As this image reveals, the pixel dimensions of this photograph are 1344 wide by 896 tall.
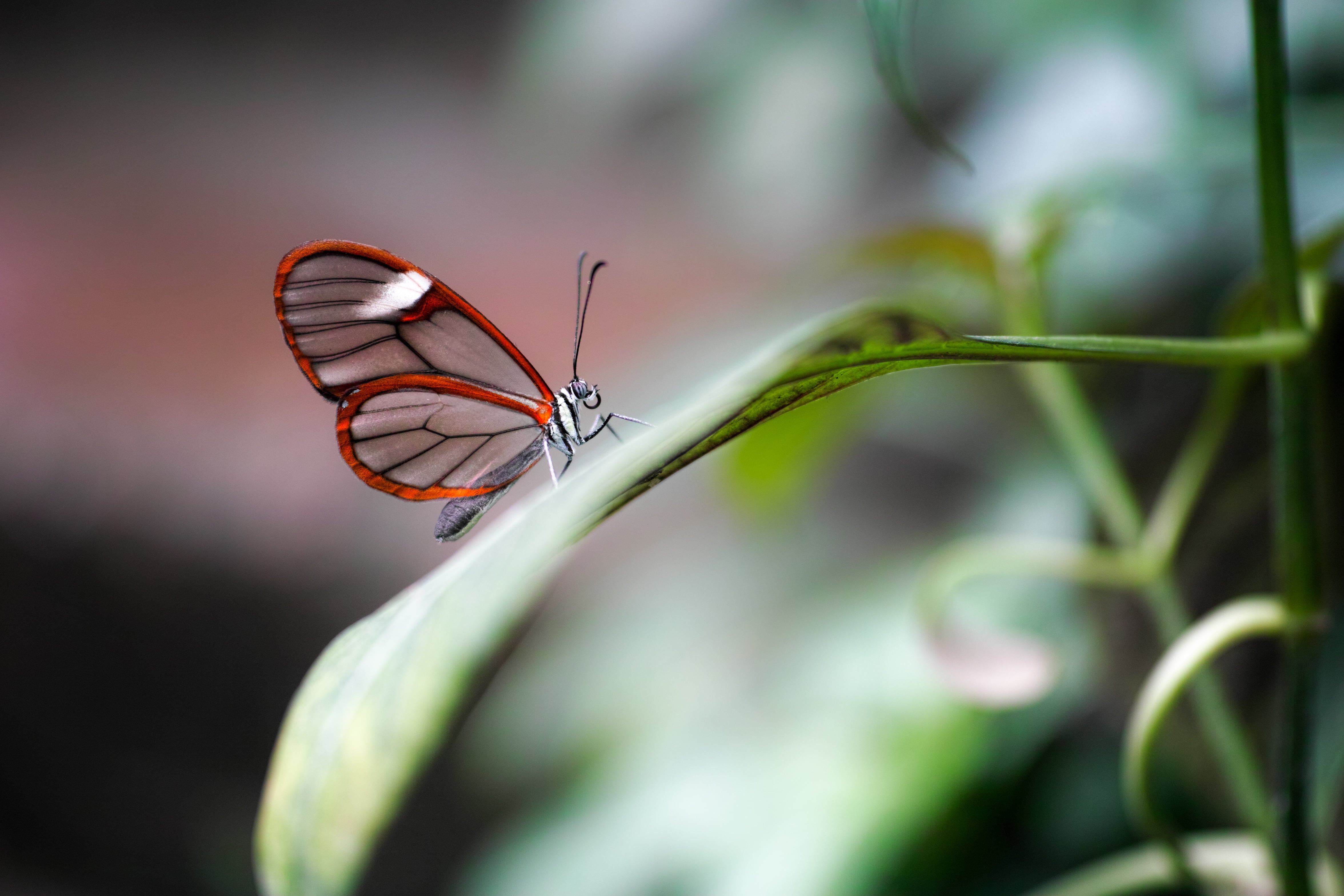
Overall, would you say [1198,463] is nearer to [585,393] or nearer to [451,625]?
[585,393]

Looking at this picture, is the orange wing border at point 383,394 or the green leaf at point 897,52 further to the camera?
the orange wing border at point 383,394

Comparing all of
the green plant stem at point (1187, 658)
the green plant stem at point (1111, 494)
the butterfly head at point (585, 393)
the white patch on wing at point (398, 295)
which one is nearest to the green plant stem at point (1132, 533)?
the green plant stem at point (1111, 494)

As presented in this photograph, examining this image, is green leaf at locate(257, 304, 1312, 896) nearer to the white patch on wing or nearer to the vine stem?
the vine stem

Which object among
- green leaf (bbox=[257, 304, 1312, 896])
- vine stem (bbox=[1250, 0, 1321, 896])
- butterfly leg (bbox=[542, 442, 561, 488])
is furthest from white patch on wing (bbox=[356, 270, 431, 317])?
vine stem (bbox=[1250, 0, 1321, 896])

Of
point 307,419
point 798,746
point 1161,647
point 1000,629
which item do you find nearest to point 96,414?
point 307,419

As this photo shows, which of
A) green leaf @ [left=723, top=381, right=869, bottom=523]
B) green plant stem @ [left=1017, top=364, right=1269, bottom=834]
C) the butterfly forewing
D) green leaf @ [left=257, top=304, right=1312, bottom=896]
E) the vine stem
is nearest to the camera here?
green leaf @ [left=257, top=304, right=1312, bottom=896]

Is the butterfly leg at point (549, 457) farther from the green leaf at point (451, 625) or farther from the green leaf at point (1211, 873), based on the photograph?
the green leaf at point (1211, 873)
